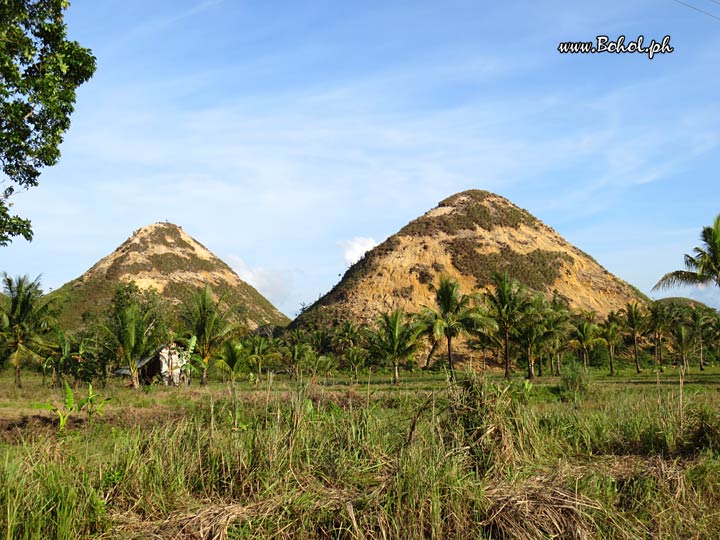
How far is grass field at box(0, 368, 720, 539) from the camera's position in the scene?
210 inches

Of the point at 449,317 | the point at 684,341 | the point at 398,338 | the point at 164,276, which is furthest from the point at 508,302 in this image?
the point at 164,276

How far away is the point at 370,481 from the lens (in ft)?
20.0

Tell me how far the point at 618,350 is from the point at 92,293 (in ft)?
198

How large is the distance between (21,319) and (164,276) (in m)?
47.4

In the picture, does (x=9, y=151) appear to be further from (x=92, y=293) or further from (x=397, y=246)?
(x=92, y=293)

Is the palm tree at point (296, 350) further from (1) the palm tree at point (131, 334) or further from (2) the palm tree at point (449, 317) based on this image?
(1) the palm tree at point (131, 334)

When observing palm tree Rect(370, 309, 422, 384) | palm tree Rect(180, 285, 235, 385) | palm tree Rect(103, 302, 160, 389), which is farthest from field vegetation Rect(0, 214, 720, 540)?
palm tree Rect(370, 309, 422, 384)

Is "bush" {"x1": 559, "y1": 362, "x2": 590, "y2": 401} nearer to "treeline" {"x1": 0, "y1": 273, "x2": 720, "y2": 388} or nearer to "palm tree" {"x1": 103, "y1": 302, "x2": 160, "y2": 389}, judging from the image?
"treeline" {"x1": 0, "y1": 273, "x2": 720, "y2": 388}

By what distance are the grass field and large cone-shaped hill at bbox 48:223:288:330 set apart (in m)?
61.4

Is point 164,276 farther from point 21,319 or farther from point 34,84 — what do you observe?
point 34,84

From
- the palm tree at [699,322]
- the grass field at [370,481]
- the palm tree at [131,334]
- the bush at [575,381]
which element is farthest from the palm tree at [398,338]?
the palm tree at [699,322]

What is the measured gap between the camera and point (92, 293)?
71.6 metres

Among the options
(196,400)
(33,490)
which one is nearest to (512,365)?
(196,400)

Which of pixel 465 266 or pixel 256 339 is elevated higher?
pixel 465 266
